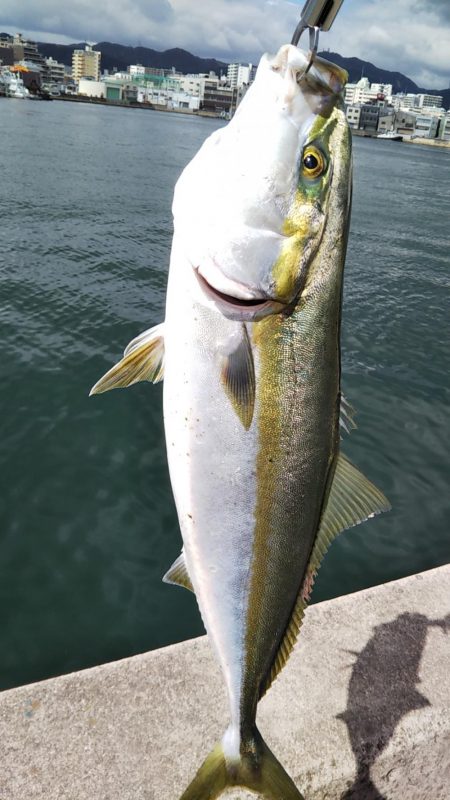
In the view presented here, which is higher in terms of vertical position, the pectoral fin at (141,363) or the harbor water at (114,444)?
the pectoral fin at (141,363)

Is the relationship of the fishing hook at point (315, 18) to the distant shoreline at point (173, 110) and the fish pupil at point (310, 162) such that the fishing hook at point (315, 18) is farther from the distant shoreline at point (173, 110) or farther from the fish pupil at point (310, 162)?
the distant shoreline at point (173, 110)

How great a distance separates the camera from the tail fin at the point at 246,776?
228 centimetres

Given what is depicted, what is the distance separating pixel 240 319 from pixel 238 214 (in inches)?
13.7

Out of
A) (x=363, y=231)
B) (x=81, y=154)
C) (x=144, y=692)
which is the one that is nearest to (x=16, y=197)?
(x=363, y=231)

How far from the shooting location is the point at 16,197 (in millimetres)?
19531

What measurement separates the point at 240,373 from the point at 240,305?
0.23 meters

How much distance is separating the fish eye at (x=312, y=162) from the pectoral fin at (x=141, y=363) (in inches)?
29.9

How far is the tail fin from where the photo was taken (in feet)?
7.48

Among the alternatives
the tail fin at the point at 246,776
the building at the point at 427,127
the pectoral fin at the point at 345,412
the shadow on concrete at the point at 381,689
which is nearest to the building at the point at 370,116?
the building at the point at 427,127

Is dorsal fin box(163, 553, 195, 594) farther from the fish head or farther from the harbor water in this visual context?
the harbor water

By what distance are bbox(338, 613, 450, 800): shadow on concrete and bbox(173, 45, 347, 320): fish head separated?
231cm

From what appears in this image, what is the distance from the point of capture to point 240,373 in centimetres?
193

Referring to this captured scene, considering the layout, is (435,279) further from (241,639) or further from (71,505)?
(241,639)

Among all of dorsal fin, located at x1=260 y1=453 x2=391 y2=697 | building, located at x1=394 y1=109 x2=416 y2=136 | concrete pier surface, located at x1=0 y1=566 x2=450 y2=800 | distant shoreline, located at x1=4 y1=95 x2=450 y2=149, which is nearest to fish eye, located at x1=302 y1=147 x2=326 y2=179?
dorsal fin, located at x1=260 y1=453 x2=391 y2=697
